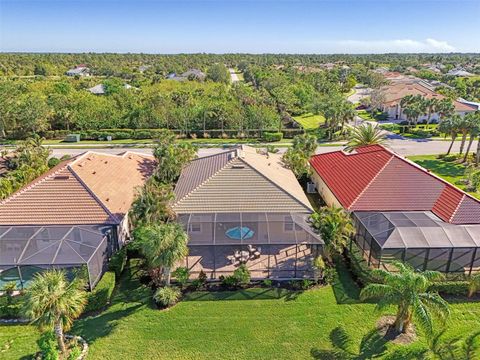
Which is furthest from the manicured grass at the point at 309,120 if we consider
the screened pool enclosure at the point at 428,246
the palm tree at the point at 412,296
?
the palm tree at the point at 412,296

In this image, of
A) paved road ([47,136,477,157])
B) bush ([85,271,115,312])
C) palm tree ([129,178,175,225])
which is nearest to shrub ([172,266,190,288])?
palm tree ([129,178,175,225])

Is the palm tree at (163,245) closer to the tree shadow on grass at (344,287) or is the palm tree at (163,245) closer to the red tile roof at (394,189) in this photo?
the tree shadow on grass at (344,287)

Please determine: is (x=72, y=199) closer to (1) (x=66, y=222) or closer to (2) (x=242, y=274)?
(1) (x=66, y=222)

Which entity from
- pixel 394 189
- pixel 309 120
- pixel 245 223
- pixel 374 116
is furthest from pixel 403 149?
pixel 245 223

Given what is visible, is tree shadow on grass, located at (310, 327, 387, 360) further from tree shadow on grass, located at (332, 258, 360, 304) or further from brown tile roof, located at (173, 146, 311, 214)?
brown tile roof, located at (173, 146, 311, 214)

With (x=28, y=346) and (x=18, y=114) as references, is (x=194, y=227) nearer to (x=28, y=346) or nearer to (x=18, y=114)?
(x=28, y=346)
